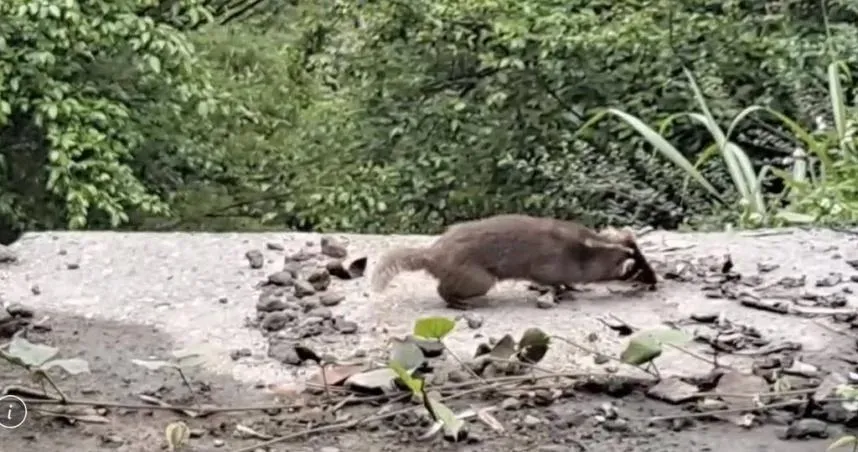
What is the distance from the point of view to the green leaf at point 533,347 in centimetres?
229

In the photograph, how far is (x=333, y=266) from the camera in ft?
10.2

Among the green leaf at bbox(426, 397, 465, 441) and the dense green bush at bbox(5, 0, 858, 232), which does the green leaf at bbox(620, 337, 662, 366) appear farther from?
the dense green bush at bbox(5, 0, 858, 232)

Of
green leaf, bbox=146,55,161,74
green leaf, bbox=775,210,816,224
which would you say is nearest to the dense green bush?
green leaf, bbox=146,55,161,74

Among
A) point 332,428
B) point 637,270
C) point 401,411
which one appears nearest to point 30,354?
point 332,428

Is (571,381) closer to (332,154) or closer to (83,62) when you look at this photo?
(83,62)

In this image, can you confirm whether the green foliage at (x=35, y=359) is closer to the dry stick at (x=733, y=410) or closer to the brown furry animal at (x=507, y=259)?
the dry stick at (x=733, y=410)

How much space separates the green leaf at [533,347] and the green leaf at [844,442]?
0.55 m

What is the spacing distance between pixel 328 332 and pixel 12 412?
0.78 m

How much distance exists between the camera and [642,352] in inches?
86.4

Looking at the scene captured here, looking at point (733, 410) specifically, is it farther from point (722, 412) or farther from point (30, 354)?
point (30, 354)

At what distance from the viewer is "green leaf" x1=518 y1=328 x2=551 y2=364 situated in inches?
90.3

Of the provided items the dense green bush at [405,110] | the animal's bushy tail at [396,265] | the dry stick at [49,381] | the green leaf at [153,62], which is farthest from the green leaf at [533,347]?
the green leaf at [153,62]

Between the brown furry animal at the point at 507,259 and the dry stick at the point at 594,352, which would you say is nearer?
the dry stick at the point at 594,352

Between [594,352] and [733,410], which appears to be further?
Answer: [594,352]
